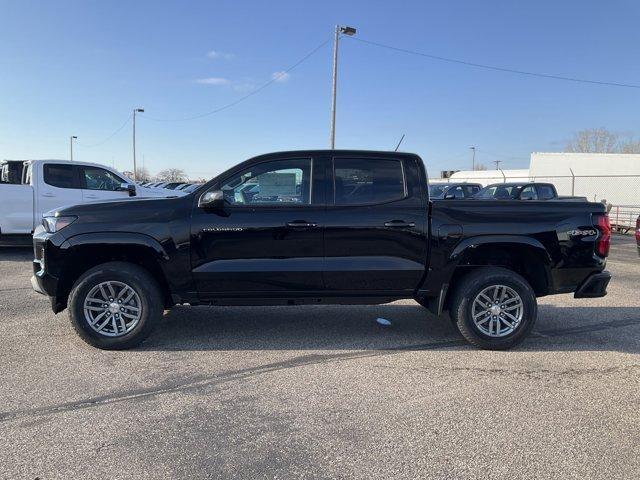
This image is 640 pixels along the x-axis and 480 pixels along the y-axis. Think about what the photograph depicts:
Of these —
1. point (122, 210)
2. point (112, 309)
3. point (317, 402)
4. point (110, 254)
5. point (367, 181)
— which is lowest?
point (317, 402)

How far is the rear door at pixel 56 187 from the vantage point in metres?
10.9

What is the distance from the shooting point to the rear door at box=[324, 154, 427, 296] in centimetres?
500

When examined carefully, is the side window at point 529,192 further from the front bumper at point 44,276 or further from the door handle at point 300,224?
the front bumper at point 44,276

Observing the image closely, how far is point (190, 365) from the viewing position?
4625 millimetres

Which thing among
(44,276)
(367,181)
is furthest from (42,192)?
(367,181)

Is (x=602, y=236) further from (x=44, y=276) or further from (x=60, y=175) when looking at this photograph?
(x=60, y=175)

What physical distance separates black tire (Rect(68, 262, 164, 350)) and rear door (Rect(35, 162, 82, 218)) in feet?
22.3

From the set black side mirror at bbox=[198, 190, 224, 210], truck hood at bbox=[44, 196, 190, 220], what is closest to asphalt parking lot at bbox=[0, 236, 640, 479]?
truck hood at bbox=[44, 196, 190, 220]

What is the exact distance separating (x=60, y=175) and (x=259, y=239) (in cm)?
800

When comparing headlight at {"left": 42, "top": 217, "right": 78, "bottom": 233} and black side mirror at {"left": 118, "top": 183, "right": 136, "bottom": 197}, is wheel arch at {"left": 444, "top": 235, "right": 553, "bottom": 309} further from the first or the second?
black side mirror at {"left": 118, "top": 183, "right": 136, "bottom": 197}

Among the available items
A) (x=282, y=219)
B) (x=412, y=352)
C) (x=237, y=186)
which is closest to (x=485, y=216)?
(x=412, y=352)

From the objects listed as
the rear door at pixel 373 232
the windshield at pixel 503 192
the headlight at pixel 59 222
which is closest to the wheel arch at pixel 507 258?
the rear door at pixel 373 232

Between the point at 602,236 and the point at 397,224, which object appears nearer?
the point at 397,224

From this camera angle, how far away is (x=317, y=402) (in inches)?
152
